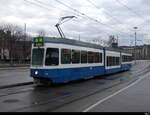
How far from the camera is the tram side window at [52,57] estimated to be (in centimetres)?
1559

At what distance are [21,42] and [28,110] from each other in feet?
200

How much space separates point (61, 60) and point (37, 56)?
1.62 m

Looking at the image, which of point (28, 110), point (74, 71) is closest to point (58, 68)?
point (74, 71)

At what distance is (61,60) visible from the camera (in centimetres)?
1619

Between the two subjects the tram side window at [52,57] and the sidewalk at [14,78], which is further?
the sidewalk at [14,78]

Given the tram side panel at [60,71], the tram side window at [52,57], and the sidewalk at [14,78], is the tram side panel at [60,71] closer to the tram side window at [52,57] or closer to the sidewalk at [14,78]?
the tram side window at [52,57]

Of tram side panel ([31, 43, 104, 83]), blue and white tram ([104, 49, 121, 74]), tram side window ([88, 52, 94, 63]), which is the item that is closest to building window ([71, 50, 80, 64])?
tram side panel ([31, 43, 104, 83])

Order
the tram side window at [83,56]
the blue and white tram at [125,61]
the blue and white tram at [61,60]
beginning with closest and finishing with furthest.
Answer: the blue and white tram at [61,60]
the tram side window at [83,56]
the blue and white tram at [125,61]

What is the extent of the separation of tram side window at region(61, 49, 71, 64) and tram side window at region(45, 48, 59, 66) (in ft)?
1.79

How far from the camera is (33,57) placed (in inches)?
634

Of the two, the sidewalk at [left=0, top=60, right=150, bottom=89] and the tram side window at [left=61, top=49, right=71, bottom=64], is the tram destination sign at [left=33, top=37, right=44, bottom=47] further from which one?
the sidewalk at [left=0, top=60, right=150, bottom=89]

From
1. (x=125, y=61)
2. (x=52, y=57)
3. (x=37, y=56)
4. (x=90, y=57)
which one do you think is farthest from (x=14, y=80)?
(x=125, y=61)

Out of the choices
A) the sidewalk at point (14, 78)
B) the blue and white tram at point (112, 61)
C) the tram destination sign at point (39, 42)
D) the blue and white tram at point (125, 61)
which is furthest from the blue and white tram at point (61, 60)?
the blue and white tram at point (125, 61)

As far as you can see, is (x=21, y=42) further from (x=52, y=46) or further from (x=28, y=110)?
(x=28, y=110)
